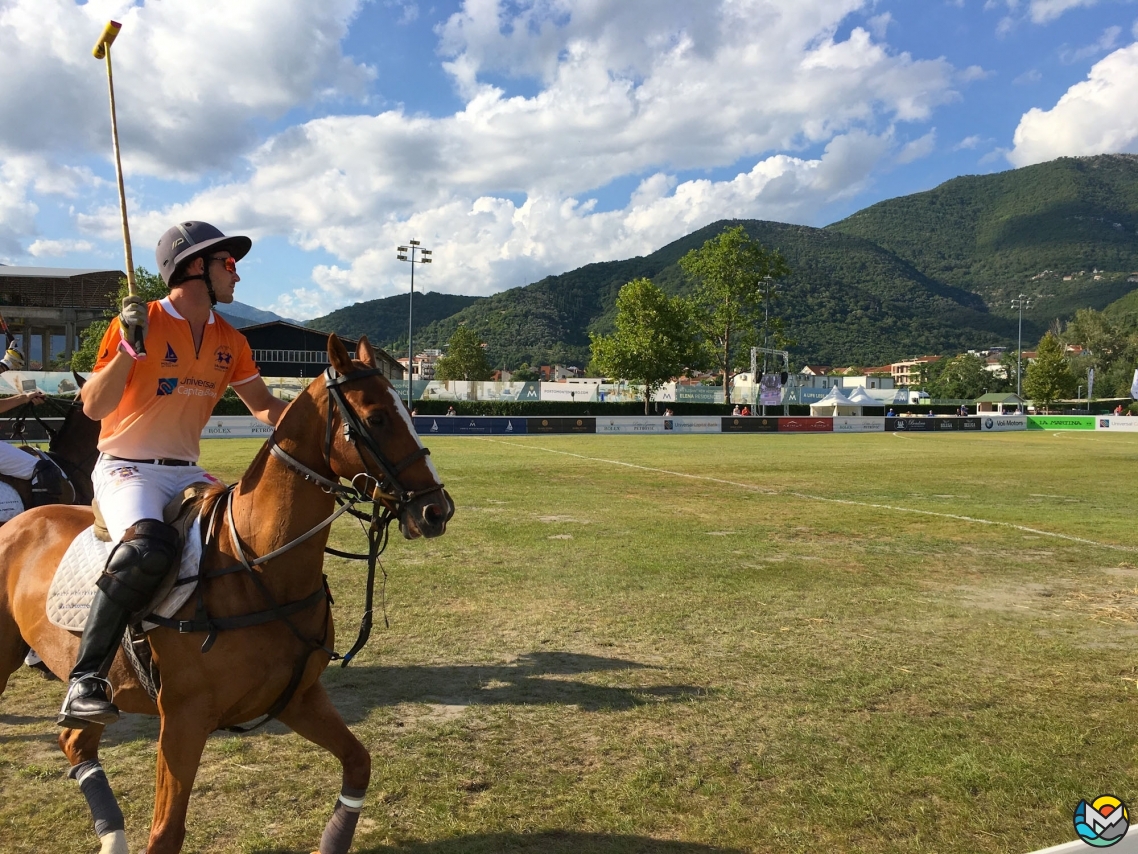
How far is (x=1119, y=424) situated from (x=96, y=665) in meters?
64.7

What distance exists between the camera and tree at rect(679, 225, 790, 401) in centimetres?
6650

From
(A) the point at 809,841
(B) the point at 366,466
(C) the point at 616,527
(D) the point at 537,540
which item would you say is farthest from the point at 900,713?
A: (C) the point at 616,527

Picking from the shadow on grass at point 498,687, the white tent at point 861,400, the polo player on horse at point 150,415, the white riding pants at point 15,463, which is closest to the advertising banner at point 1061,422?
the white tent at point 861,400

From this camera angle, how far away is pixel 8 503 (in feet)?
20.0

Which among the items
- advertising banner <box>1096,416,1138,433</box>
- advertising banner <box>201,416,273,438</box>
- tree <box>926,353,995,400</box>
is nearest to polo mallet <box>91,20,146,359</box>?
advertising banner <box>201,416,273,438</box>

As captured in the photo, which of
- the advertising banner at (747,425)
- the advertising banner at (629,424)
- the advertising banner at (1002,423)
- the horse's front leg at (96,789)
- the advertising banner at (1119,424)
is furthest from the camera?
the advertising banner at (1002,423)

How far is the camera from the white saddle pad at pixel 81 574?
3.10 meters

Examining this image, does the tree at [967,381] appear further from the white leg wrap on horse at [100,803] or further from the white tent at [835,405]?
the white leg wrap on horse at [100,803]

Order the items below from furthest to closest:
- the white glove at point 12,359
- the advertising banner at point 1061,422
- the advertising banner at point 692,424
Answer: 1. the advertising banner at point 1061,422
2. the advertising banner at point 692,424
3. the white glove at point 12,359

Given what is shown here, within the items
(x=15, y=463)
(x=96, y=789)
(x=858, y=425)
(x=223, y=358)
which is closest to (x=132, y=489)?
(x=223, y=358)

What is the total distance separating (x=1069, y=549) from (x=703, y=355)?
190ft

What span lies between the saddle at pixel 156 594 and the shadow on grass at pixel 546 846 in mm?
1271

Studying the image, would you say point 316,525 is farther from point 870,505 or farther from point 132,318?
point 870,505
